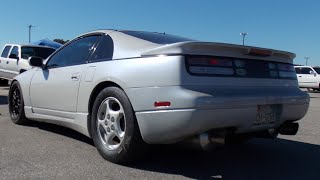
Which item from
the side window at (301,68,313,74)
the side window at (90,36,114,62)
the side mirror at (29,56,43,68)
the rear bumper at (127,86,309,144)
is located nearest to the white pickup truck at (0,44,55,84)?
the side mirror at (29,56,43,68)

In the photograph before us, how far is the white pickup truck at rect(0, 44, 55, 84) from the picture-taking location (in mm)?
15117

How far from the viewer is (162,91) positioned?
13.0ft

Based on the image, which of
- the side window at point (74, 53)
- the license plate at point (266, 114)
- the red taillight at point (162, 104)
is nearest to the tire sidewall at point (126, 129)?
the red taillight at point (162, 104)

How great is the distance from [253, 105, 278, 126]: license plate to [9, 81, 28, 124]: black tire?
3661 millimetres

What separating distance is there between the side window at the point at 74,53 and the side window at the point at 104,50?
17 cm

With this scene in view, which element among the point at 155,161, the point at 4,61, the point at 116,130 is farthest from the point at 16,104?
the point at 4,61

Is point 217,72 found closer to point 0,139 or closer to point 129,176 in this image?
point 129,176

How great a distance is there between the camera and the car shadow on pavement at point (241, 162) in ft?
14.0

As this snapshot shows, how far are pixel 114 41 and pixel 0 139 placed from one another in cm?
200

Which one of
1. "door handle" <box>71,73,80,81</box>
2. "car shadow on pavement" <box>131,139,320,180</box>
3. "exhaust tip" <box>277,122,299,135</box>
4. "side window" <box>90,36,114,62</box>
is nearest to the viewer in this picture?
"car shadow on pavement" <box>131,139,320,180</box>

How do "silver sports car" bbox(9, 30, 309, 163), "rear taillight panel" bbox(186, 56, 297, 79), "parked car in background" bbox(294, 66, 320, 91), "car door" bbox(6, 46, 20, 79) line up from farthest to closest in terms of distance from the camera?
"parked car in background" bbox(294, 66, 320, 91)
"car door" bbox(6, 46, 20, 79)
"rear taillight panel" bbox(186, 56, 297, 79)
"silver sports car" bbox(9, 30, 309, 163)

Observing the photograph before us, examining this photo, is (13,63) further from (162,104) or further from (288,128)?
(162,104)

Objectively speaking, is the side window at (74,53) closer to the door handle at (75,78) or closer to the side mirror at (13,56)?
the door handle at (75,78)

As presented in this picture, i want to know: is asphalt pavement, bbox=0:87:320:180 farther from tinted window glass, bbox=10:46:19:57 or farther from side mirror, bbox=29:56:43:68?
tinted window glass, bbox=10:46:19:57
